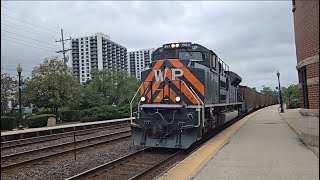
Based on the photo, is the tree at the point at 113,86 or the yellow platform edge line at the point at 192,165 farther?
the tree at the point at 113,86

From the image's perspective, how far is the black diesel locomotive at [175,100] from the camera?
1088 centimetres

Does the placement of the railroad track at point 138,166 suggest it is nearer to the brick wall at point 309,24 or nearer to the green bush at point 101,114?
the brick wall at point 309,24

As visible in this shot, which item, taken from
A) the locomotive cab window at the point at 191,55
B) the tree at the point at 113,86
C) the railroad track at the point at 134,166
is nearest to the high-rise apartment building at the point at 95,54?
the tree at the point at 113,86

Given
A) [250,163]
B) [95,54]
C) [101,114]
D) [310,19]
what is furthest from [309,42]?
[95,54]

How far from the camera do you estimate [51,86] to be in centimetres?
3738

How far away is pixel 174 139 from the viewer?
1092 centimetres

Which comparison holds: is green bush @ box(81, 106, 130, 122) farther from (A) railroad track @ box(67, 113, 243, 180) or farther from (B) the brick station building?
(B) the brick station building

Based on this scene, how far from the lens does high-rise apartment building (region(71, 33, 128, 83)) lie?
5609 cm

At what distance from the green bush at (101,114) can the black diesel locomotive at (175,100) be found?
24038 mm

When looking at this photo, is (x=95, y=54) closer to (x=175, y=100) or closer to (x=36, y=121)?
(x=36, y=121)

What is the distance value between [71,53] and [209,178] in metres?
62.0

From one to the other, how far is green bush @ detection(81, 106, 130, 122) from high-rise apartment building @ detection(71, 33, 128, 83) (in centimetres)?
1853

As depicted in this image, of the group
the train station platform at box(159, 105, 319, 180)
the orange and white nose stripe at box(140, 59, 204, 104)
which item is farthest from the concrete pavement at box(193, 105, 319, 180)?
the orange and white nose stripe at box(140, 59, 204, 104)

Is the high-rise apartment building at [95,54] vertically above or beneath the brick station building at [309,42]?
above
